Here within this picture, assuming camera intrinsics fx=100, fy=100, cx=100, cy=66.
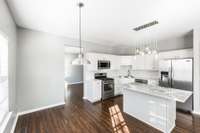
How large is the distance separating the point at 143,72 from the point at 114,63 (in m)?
1.63

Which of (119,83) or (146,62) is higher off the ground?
(146,62)

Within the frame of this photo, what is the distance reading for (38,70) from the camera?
3.48 m

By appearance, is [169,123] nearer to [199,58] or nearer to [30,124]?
[199,58]

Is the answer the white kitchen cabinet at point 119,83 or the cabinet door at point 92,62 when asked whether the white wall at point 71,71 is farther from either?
the white kitchen cabinet at point 119,83

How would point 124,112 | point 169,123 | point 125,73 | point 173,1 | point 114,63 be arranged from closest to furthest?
point 173,1
point 169,123
point 124,112
point 114,63
point 125,73

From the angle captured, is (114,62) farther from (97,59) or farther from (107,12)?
(107,12)

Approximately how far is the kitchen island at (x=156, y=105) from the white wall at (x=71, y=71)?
6090 millimetres

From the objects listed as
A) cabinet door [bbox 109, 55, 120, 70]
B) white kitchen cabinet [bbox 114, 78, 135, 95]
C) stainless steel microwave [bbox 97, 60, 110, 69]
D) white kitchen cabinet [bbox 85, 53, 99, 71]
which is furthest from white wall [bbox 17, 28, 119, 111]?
white kitchen cabinet [bbox 114, 78, 135, 95]

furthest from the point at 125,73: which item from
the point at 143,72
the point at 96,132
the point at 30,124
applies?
the point at 30,124

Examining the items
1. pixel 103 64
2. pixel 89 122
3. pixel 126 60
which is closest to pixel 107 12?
pixel 103 64

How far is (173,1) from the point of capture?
1.87 metres

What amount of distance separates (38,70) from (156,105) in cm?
376

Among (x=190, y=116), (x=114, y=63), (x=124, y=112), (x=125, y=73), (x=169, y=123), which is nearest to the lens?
(x=169, y=123)

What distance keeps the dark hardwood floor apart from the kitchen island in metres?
0.17
